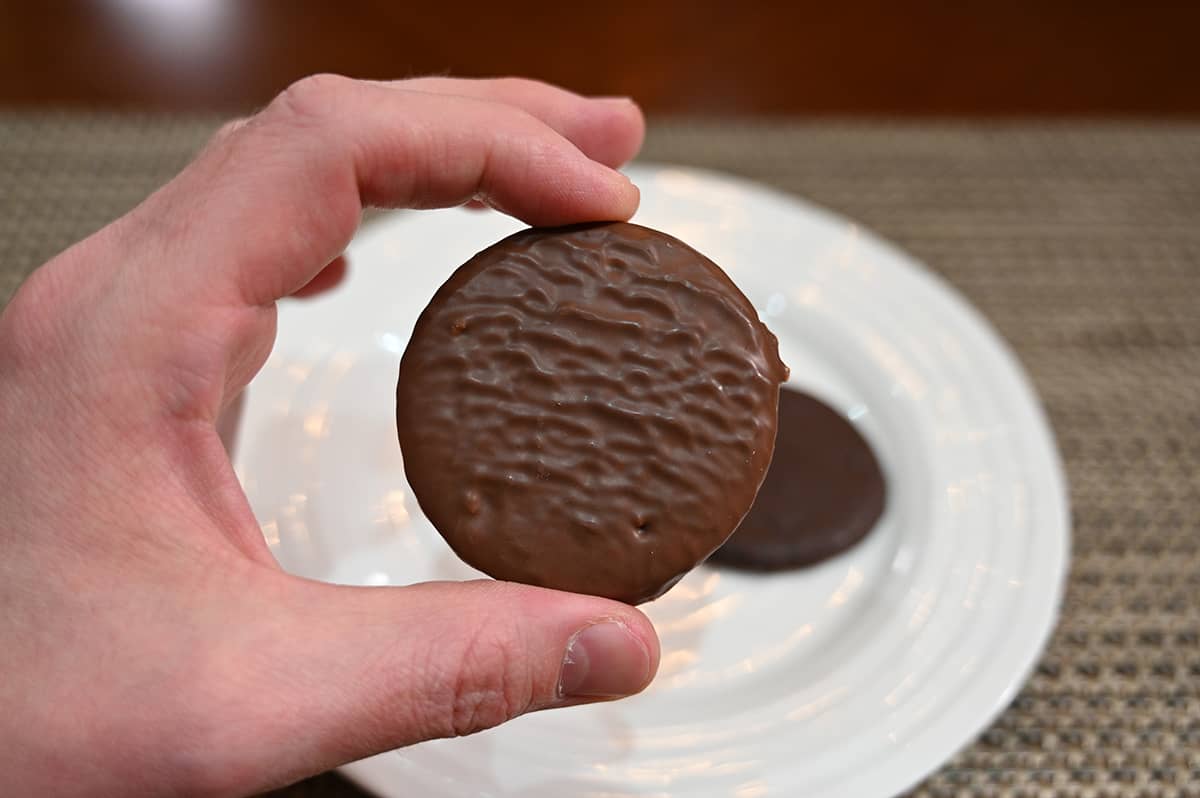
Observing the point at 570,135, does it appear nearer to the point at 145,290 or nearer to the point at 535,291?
the point at 535,291

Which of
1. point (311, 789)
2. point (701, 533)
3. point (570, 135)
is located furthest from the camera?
point (570, 135)

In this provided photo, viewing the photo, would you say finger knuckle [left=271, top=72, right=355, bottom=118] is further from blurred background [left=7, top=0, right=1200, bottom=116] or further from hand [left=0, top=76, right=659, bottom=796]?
blurred background [left=7, top=0, right=1200, bottom=116]

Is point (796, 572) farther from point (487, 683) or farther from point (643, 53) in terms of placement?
point (643, 53)

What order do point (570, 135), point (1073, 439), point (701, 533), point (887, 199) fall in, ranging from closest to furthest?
point (701, 533), point (570, 135), point (1073, 439), point (887, 199)

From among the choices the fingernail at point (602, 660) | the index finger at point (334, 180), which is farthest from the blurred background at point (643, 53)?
the fingernail at point (602, 660)

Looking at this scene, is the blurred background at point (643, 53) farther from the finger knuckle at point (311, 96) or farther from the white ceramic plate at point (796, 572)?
the finger knuckle at point (311, 96)

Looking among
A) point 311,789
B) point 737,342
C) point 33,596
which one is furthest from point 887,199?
point 33,596

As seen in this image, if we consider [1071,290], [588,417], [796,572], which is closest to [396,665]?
[588,417]
